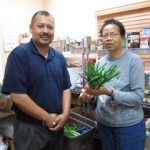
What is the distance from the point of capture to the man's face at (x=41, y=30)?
1.66 metres

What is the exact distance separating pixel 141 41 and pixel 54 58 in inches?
37.4

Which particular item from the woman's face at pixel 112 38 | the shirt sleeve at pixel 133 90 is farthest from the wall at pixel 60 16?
the shirt sleeve at pixel 133 90

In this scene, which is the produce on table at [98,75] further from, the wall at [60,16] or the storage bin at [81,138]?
the wall at [60,16]

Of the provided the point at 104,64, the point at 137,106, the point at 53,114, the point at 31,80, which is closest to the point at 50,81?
the point at 31,80

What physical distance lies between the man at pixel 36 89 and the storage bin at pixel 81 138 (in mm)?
178

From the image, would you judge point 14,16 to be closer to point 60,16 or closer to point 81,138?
point 60,16

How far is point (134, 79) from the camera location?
1.56m

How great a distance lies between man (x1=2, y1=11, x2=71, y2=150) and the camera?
1559mm

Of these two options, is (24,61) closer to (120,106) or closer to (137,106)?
(120,106)

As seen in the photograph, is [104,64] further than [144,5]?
No

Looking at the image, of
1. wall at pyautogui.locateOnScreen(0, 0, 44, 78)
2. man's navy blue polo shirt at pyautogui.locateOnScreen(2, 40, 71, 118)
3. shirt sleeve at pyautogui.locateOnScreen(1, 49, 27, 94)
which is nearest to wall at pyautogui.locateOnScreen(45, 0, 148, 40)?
wall at pyautogui.locateOnScreen(0, 0, 44, 78)

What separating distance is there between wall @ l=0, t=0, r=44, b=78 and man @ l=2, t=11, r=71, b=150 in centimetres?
162

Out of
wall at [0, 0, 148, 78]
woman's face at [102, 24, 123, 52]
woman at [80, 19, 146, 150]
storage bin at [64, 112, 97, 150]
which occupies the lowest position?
storage bin at [64, 112, 97, 150]

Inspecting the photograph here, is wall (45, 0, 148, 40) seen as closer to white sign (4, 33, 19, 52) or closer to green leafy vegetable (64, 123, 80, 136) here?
white sign (4, 33, 19, 52)
